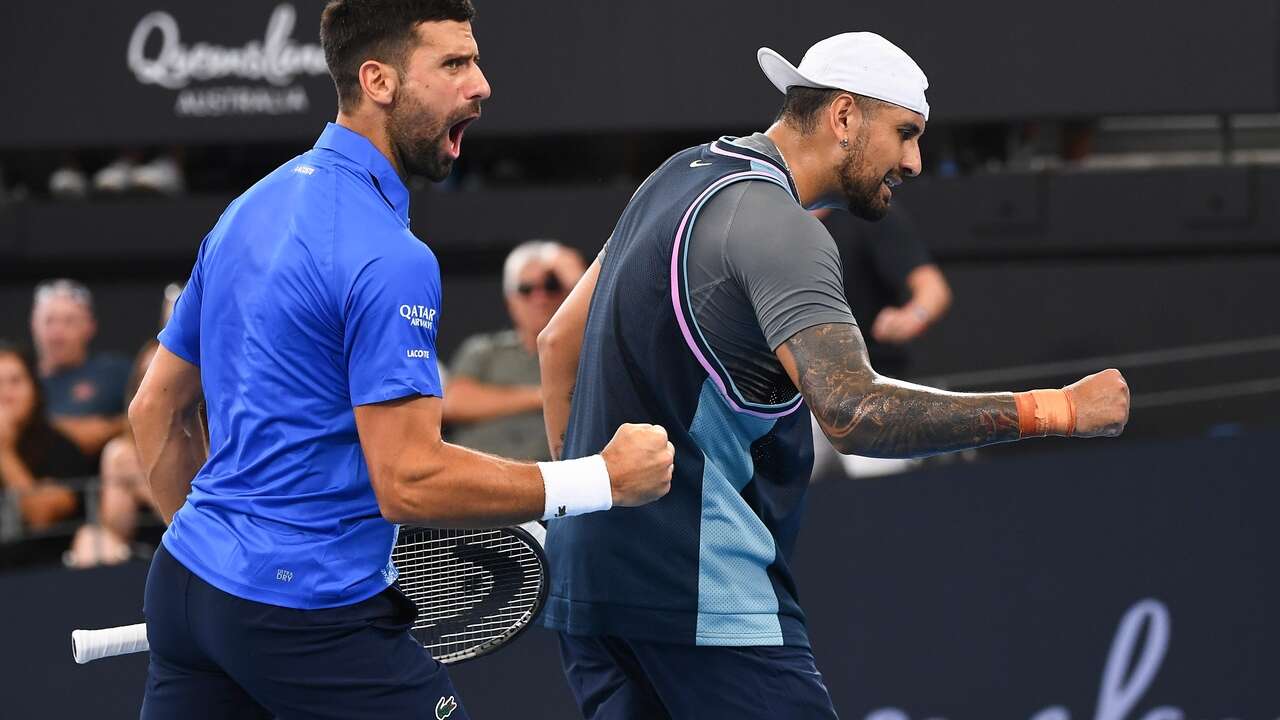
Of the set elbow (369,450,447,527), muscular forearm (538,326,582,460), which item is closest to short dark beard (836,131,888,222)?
muscular forearm (538,326,582,460)

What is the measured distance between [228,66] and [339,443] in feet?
14.0

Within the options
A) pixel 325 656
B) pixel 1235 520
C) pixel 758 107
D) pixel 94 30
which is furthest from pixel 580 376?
pixel 94 30

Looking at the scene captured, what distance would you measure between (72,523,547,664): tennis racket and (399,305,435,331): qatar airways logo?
589mm

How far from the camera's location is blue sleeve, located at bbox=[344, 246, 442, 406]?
2.23m

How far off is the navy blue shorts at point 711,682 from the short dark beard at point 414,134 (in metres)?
0.84

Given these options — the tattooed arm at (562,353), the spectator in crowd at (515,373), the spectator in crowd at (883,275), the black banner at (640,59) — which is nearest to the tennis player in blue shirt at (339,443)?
the tattooed arm at (562,353)

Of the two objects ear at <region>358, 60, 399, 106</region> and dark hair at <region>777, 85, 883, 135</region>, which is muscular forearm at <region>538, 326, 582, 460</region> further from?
ear at <region>358, 60, 399, 106</region>

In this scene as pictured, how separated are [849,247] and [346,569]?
3.17m

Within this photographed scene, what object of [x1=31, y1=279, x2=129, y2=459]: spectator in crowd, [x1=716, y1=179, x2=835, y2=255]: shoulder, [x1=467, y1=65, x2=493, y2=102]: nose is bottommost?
[x1=31, y1=279, x2=129, y2=459]: spectator in crowd

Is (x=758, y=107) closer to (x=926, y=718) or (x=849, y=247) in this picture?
(x=849, y=247)

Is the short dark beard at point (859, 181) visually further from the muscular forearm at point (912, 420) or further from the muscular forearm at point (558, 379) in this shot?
the muscular forearm at point (558, 379)

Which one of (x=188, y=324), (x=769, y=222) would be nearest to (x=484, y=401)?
(x=188, y=324)

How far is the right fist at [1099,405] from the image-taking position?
2.45m

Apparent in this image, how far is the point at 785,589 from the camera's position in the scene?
277cm
